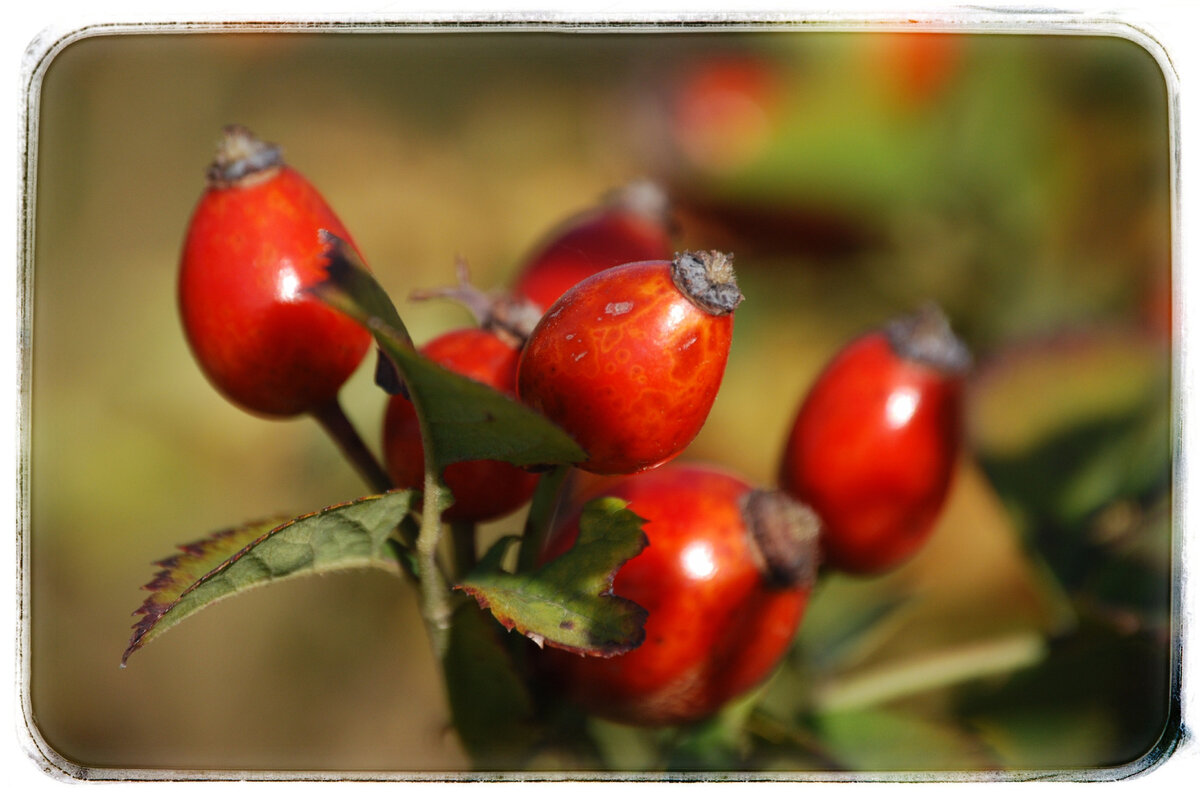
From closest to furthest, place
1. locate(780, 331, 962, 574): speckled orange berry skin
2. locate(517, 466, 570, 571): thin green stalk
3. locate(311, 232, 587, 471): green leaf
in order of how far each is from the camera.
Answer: locate(311, 232, 587, 471): green leaf, locate(517, 466, 570, 571): thin green stalk, locate(780, 331, 962, 574): speckled orange berry skin

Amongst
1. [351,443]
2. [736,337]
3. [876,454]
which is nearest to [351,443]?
[351,443]

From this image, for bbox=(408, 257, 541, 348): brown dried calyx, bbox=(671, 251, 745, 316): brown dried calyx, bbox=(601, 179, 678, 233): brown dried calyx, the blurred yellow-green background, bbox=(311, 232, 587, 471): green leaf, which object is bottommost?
the blurred yellow-green background

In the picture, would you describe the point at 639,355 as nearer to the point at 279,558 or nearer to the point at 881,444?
the point at 279,558

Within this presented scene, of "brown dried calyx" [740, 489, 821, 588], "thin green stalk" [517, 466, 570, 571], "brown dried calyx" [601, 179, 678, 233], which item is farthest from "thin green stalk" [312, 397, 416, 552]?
"brown dried calyx" [601, 179, 678, 233]

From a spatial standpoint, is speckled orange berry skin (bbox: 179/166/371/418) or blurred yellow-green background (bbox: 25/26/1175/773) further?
blurred yellow-green background (bbox: 25/26/1175/773)

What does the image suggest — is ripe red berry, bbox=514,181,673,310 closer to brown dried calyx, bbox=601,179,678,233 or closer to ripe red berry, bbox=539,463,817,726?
brown dried calyx, bbox=601,179,678,233

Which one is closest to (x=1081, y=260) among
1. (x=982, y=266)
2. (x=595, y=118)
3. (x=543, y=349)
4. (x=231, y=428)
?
(x=982, y=266)

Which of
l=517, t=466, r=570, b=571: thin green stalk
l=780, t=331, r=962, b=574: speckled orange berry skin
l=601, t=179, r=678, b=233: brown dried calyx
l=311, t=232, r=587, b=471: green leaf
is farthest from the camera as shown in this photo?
l=601, t=179, r=678, b=233: brown dried calyx

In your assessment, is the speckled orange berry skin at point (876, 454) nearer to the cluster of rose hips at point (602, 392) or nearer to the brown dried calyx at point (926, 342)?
the brown dried calyx at point (926, 342)
